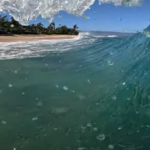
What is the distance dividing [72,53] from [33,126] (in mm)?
4971

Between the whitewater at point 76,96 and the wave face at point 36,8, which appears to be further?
the wave face at point 36,8

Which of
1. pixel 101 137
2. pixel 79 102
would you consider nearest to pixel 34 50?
pixel 79 102

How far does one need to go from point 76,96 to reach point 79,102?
1.09ft

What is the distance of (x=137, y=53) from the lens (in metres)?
7.00

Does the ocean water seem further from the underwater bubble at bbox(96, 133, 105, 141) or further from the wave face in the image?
the wave face

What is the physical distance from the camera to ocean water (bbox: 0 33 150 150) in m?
3.53

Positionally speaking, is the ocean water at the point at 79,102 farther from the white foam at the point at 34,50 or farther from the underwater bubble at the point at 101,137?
the white foam at the point at 34,50

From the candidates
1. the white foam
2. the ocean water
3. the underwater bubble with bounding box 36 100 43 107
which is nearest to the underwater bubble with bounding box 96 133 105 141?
the ocean water

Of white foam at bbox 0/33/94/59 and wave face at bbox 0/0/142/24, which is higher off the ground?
wave face at bbox 0/0/142/24

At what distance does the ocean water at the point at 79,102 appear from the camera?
353 centimetres

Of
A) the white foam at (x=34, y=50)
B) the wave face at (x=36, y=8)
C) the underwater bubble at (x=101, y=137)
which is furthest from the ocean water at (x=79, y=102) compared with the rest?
the white foam at (x=34, y=50)

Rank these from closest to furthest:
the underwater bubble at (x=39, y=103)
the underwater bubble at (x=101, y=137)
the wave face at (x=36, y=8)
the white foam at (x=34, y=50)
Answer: the underwater bubble at (x=101, y=137) → the underwater bubble at (x=39, y=103) → the wave face at (x=36, y=8) → the white foam at (x=34, y=50)

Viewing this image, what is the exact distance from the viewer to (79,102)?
4.71 m

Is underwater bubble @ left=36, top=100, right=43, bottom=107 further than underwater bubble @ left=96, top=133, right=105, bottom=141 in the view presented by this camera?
Yes
